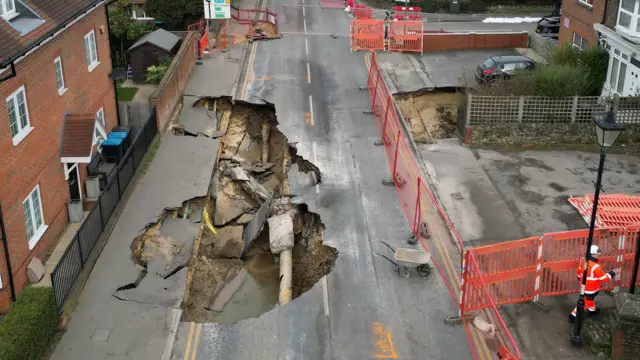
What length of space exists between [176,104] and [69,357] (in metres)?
15.7

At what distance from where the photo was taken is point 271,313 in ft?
53.7

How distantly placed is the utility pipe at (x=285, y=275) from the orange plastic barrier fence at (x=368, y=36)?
19.9 m

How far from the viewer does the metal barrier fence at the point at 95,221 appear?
1609 centimetres

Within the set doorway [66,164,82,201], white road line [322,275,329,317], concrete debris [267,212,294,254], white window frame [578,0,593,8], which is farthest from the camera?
white window frame [578,0,593,8]

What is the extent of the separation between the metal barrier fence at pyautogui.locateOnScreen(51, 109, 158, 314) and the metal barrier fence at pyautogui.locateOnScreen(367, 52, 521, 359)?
845 cm

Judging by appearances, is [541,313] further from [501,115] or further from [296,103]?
[296,103]

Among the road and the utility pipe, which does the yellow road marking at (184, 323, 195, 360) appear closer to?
the road

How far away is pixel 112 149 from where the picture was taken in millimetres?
23891

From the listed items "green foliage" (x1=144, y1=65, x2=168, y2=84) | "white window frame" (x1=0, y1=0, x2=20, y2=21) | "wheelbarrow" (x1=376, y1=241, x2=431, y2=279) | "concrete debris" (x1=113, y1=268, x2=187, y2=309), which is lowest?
"concrete debris" (x1=113, y1=268, x2=187, y2=309)

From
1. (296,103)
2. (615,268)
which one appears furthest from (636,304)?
(296,103)

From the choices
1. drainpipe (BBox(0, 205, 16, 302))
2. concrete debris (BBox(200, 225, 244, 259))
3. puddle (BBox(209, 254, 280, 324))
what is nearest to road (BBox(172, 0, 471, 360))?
puddle (BBox(209, 254, 280, 324))

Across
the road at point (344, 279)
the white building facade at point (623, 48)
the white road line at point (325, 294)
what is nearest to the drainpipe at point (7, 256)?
the road at point (344, 279)

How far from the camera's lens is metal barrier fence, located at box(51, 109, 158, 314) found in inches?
634

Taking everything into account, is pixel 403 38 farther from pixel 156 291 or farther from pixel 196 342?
pixel 196 342
